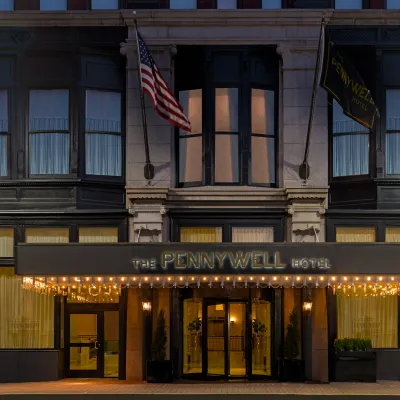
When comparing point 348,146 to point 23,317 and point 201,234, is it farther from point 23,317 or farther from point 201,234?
point 23,317

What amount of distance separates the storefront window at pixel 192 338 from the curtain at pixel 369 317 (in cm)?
409

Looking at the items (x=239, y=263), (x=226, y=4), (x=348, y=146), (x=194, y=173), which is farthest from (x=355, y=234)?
(x=226, y=4)

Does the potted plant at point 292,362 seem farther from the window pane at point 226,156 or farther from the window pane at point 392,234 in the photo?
the window pane at point 226,156

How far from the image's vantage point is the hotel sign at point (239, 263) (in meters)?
21.3

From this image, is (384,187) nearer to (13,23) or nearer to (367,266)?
(367,266)

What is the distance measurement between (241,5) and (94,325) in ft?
34.6

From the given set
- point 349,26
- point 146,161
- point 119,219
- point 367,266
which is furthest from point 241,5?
point 367,266

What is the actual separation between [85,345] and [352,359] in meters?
7.75

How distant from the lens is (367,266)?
21.3m

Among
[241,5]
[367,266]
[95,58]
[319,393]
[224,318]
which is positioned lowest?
[319,393]

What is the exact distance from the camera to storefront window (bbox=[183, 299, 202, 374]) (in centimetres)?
2427

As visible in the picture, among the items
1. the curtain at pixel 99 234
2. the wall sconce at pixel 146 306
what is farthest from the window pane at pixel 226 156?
the wall sconce at pixel 146 306

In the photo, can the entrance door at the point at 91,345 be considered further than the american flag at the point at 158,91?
Yes

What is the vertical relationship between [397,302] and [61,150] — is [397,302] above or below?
below
